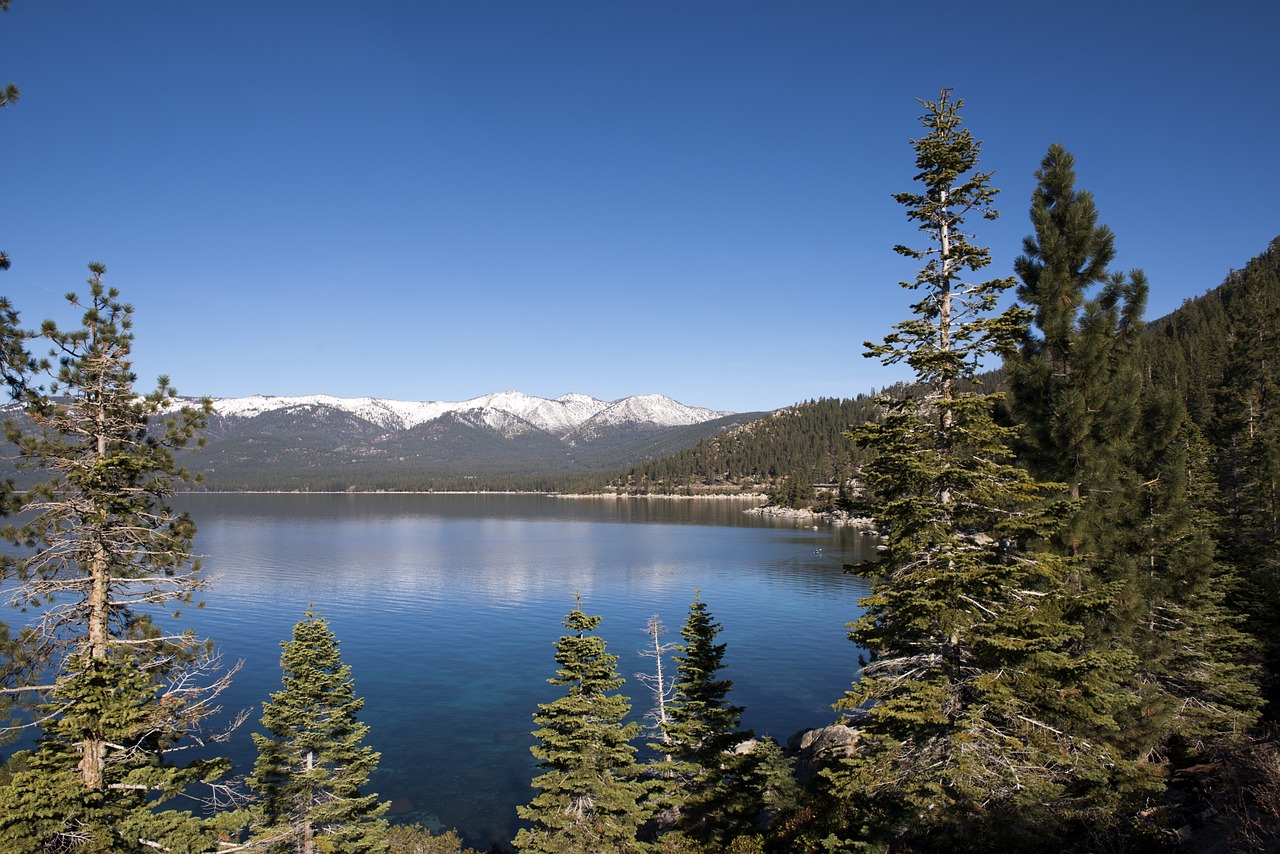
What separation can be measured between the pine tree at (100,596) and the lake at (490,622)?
17.1 meters

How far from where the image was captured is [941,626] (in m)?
14.1

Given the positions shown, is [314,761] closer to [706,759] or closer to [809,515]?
[706,759]

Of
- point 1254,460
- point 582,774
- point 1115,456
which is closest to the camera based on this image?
point 1115,456

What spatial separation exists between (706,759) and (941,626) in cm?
1182

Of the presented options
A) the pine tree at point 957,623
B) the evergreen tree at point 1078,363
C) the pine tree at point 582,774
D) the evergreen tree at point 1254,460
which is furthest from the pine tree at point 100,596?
the evergreen tree at point 1254,460

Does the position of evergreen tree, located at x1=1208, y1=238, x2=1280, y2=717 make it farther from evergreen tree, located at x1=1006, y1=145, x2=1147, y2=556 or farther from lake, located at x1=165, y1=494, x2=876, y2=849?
lake, located at x1=165, y1=494, x2=876, y2=849

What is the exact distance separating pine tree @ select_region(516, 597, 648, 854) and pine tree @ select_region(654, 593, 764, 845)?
278 centimetres

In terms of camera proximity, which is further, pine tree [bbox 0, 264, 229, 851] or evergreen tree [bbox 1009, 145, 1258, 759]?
evergreen tree [bbox 1009, 145, 1258, 759]

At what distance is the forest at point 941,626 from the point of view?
44.0 feet

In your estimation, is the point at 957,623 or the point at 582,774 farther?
the point at 582,774

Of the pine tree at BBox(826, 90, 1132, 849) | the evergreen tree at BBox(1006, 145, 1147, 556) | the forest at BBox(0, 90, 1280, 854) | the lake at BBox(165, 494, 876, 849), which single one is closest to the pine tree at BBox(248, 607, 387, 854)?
the forest at BBox(0, 90, 1280, 854)

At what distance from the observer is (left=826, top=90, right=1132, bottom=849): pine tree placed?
542 inches

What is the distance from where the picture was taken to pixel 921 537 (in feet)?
47.2

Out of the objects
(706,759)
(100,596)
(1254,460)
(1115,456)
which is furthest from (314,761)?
(1254,460)
